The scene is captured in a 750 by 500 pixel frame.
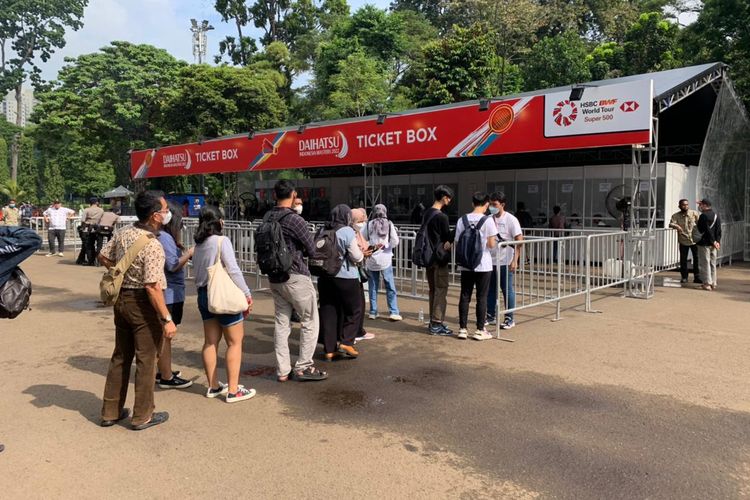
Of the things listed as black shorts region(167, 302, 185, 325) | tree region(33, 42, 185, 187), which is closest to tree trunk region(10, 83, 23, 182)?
tree region(33, 42, 185, 187)

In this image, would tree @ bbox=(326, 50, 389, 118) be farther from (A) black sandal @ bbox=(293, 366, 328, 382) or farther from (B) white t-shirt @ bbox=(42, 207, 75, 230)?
(A) black sandal @ bbox=(293, 366, 328, 382)

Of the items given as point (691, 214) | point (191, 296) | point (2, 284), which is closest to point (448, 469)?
point (2, 284)

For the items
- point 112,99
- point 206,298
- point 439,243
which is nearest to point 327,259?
point 206,298

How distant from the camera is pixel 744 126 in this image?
1560 centimetres

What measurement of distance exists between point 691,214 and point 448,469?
33.0ft

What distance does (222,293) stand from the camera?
448 centimetres

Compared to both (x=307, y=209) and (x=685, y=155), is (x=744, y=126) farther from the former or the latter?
(x=307, y=209)

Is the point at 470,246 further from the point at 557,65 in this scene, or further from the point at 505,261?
the point at 557,65

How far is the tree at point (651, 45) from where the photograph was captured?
2683 cm

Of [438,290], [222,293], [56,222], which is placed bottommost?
[438,290]

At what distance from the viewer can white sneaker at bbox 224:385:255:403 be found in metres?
4.76

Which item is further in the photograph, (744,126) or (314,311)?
(744,126)

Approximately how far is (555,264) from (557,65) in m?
23.6

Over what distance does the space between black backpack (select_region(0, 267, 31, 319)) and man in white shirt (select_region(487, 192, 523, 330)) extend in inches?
201
